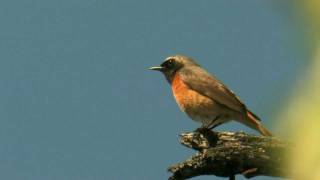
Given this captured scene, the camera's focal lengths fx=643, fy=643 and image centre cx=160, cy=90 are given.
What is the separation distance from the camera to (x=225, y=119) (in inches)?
401

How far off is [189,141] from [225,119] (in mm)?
2939

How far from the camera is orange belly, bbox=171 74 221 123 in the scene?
10148mm

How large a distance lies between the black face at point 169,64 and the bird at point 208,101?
0.65 meters

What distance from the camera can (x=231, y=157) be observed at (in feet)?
20.2

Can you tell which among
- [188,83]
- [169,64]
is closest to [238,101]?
[188,83]

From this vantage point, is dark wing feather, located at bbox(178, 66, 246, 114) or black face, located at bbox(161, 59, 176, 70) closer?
dark wing feather, located at bbox(178, 66, 246, 114)

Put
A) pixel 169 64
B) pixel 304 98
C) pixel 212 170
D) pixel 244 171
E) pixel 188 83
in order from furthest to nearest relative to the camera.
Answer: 1. pixel 169 64
2. pixel 188 83
3. pixel 212 170
4. pixel 244 171
5. pixel 304 98

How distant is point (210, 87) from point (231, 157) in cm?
449

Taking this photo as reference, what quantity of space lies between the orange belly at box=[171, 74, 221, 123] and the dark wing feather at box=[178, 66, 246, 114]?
10 cm

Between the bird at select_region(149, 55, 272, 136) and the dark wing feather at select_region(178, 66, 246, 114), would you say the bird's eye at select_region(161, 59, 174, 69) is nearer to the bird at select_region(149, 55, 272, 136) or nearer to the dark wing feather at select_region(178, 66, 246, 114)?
the dark wing feather at select_region(178, 66, 246, 114)

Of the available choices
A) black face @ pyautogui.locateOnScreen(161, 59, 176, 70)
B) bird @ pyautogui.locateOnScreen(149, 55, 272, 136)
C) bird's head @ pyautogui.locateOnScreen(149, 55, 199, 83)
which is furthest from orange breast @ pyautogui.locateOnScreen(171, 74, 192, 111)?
black face @ pyautogui.locateOnScreen(161, 59, 176, 70)

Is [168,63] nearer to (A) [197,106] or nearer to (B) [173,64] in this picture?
(B) [173,64]

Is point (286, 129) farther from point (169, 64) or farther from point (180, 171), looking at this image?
point (169, 64)

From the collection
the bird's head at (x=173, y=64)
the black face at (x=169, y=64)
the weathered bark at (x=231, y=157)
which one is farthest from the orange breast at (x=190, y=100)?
the weathered bark at (x=231, y=157)
